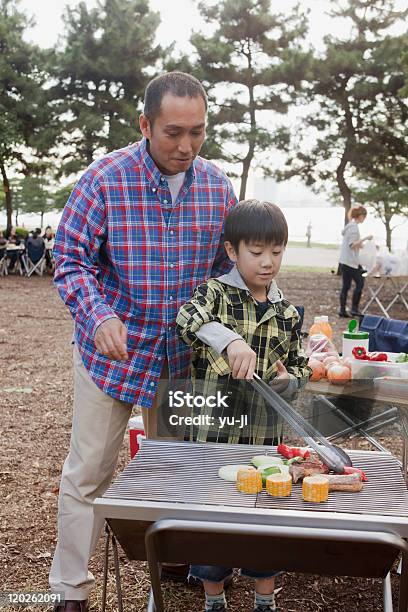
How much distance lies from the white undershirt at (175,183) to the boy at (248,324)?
0.21 meters

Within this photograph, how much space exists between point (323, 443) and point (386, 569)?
1.28 feet

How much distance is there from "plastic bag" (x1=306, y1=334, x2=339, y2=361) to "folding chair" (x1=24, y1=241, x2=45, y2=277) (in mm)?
17064

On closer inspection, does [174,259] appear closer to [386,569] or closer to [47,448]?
[386,569]

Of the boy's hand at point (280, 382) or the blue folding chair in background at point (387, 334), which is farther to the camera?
the blue folding chair in background at point (387, 334)

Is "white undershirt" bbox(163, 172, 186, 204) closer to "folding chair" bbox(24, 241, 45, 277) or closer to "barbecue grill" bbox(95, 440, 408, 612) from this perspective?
"barbecue grill" bbox(95, 440, 408, 612)

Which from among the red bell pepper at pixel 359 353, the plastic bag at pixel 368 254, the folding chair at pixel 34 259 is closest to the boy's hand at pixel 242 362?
the red bell pepper at pixel 359 353

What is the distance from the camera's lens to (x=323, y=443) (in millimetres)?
2070

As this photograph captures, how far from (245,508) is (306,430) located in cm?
49

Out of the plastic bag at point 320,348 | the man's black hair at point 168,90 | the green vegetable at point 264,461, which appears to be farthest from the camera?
the plastic bag at point 320,348

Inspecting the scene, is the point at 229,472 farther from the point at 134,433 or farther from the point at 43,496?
the point at 43,496

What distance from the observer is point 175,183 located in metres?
2.64

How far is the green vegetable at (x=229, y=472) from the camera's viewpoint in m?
1.92

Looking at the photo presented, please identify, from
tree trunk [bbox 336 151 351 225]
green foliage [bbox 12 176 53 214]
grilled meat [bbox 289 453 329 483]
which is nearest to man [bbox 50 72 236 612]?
grilled meat [bbox 289 453 329 483]

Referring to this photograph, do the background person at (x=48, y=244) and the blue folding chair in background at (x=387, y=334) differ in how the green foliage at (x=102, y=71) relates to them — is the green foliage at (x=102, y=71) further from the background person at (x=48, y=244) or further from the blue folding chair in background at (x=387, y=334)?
the blue folding chair in background at (x=387, y=334)
